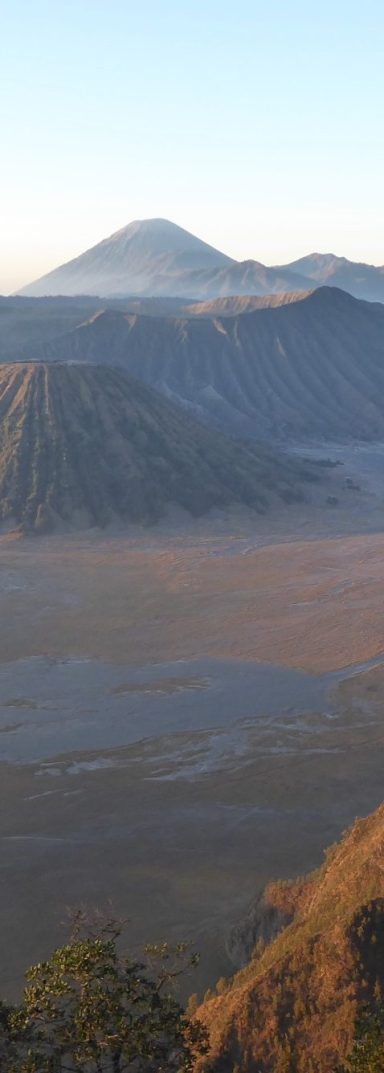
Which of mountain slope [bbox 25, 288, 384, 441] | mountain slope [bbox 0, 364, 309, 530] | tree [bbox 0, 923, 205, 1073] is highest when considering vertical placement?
mountain slope [bbox 25, 288, 384, 441]

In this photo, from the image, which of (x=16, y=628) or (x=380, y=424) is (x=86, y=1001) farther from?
(x=380, y=424)

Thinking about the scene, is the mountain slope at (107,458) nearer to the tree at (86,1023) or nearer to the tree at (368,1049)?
the tree at (86,1023)

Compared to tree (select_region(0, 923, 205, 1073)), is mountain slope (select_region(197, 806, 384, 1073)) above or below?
below

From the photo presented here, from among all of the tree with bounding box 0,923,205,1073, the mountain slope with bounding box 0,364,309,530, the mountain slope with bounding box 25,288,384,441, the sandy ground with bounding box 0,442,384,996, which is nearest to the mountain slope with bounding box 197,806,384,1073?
the tree with bounding box 0,923,205,1073

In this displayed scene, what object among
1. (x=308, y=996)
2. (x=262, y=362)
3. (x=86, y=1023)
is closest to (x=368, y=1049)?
(x=86, y=1023)

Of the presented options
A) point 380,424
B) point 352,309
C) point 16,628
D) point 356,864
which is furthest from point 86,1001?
point 352,309

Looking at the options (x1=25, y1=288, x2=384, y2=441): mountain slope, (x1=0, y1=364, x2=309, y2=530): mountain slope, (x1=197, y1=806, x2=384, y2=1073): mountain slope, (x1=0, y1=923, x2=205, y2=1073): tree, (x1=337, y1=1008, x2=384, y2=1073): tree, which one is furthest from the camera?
(x1=25, y1=288, x2=384, y2=441): mountain slope

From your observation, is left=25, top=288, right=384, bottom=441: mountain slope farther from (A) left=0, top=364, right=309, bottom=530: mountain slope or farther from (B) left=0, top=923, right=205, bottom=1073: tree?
(B) left=0, top=923, right=205, bottom=1073: tree
